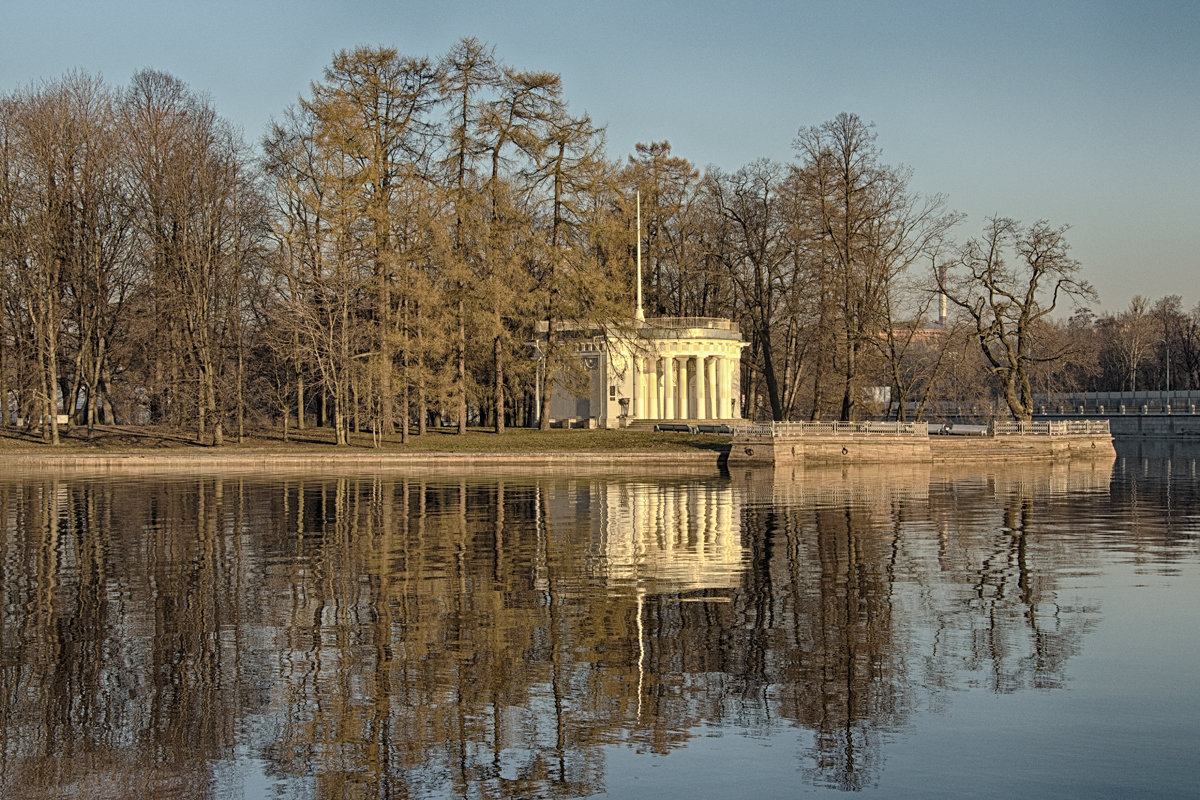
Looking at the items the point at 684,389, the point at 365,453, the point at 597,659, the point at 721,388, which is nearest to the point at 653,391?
the point at 684,389

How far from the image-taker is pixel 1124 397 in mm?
121688

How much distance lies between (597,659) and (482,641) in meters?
1.71

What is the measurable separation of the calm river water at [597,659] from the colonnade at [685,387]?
40.9 metres

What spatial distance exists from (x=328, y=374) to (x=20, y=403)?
1584 cm

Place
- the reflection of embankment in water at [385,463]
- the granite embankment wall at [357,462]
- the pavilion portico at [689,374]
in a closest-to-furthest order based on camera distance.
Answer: the reflection of embankment in water at [385,463]
the granite embankment wall at [357,462]
the pavilion portico at [689,374]

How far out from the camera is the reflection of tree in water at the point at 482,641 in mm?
10672

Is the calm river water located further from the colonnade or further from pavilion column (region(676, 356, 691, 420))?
pavilion column (region(676, 356, 691, 420))

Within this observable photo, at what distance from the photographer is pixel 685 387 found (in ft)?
232

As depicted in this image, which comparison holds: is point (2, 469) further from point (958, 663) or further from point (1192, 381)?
point (1192, 381)

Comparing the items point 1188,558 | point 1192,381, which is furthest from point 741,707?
point 1192,381

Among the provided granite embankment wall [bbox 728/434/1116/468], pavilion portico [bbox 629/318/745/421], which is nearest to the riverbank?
granite embankment wall [bbox 728/434/1116/468]

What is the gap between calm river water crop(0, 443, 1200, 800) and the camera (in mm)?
10203

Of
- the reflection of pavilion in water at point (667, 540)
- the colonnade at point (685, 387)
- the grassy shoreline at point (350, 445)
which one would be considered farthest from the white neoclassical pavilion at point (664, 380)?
the reflection of pavilion in water at point (667, 540)

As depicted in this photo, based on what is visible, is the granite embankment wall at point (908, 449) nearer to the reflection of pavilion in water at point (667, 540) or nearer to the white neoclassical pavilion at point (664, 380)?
the reflection of pavilion in water at point (667, 540)
